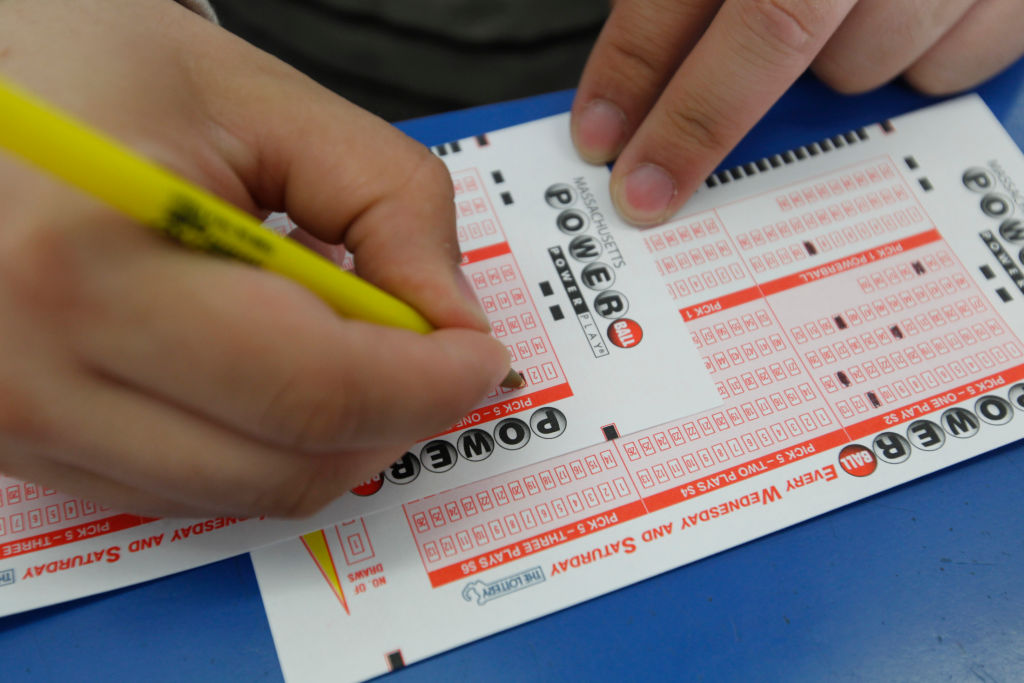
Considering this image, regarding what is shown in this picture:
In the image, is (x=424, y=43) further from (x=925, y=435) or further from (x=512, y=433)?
(x=925, y=435)

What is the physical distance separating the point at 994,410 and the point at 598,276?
0.30m

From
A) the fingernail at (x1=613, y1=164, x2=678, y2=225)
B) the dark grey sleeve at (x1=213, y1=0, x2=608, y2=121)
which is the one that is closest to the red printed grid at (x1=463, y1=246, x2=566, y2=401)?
the fingernail at (x1=613, y1=164, x2=678, y2=225)

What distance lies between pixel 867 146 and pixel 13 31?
0.63 metres

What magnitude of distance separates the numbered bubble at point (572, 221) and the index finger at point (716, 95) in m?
0.03

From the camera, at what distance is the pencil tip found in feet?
1.57

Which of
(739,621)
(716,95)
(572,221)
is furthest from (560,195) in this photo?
(739,621)

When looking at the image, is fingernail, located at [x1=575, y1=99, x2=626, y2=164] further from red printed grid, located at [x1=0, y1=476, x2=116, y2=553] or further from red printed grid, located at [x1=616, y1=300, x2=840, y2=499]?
red printed grid, located at [x1=0, y1=476, x2=116, y2=553]

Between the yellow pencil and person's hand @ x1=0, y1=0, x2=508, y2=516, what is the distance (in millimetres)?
14

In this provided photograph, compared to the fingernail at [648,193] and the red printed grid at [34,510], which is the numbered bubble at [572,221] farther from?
the red printed grid at [34,510]

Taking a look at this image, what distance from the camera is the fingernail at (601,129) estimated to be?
592mm

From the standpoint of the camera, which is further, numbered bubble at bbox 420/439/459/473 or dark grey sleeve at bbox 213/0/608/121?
dark grey sleeve at bbox 213/0/608/121

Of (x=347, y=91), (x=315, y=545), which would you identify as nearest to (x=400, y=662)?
(x=315, y=545)

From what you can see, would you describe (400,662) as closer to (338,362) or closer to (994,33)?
(338,362)

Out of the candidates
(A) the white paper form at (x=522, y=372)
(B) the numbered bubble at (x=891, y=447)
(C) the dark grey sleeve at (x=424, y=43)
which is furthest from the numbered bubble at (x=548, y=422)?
(C) the dark grey sleeve at (x=424, y=43)
